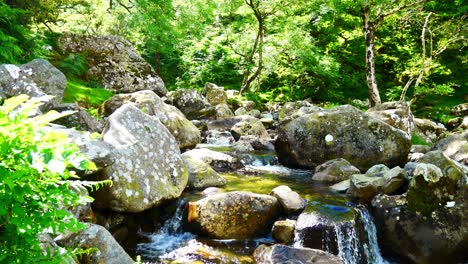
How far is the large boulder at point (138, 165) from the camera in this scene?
18.9ft

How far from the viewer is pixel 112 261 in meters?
4.32

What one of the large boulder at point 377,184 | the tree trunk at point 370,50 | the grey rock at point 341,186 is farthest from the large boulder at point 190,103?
the large boulder at point 377,184

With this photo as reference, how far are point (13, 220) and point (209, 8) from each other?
695 inches

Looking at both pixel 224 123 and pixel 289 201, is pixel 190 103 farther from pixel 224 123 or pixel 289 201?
pixel 289 201

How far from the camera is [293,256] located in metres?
5.48

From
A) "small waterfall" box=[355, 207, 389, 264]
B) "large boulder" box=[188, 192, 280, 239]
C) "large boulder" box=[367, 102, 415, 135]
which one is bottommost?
"small waterfall" box=[355, 207, 389, 264]

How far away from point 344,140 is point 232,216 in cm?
475

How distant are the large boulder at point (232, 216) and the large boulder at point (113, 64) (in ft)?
38.4

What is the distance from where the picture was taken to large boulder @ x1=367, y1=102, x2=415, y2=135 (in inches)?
498

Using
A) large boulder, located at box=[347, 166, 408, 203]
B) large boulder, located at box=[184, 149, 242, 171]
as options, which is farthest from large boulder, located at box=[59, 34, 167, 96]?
large boulder, located at box=[347, 166, 408, 203]

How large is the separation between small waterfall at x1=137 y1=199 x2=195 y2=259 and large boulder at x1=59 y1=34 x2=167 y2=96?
11.4m

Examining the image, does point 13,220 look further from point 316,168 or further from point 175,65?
point 175,65

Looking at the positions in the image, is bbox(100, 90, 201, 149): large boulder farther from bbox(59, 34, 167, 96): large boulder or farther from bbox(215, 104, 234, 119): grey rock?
bbox(59, 34, 167, 96): large boulder

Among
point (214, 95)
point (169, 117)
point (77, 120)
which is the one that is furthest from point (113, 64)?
point (77, 120)
